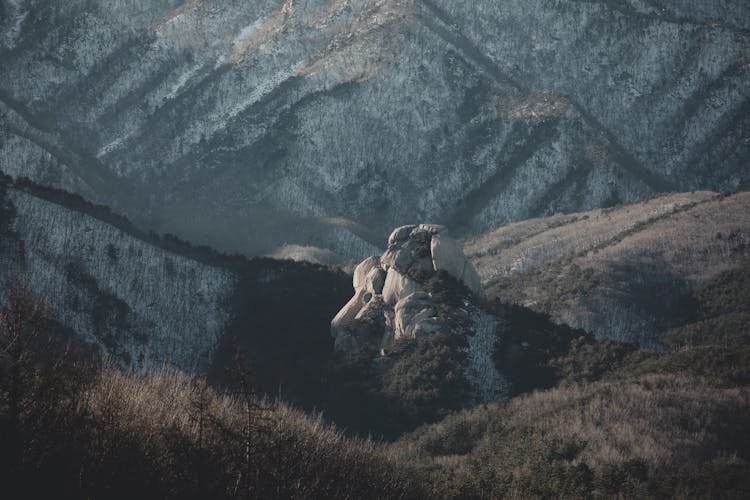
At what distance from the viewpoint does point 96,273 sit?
140250 millimetres

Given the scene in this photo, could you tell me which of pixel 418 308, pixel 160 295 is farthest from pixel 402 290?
pixel 160 295

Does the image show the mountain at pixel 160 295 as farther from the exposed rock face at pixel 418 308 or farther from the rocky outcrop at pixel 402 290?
the exposed rock face at pixel 418 308

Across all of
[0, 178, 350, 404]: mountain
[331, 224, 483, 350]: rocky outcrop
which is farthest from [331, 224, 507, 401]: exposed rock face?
[0, 178, 350, 404]: mountain

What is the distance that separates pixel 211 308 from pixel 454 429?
168 feet

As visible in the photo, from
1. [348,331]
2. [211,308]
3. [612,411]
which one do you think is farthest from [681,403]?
[211,308]

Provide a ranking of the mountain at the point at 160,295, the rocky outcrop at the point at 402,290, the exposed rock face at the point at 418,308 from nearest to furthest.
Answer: the mountain at the point at 160,295 < the exposed rock face at the point at 418,308 < the rocky outcrop at the point at 402,290

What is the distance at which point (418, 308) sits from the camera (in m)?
138

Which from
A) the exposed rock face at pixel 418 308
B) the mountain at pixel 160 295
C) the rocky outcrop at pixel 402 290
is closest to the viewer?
the mountain at pixel 160 295

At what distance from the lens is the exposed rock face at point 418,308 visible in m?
133

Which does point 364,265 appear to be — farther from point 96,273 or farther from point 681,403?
point 681,403

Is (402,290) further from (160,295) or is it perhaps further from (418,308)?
(160,295)

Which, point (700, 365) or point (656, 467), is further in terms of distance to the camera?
point (700, 365)

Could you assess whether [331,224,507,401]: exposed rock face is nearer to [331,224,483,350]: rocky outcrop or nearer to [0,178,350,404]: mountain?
[331,224,483,350]: rocky outcrop

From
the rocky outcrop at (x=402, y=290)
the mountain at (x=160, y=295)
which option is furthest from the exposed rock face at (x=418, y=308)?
the mountain at (x=160, y=295)
